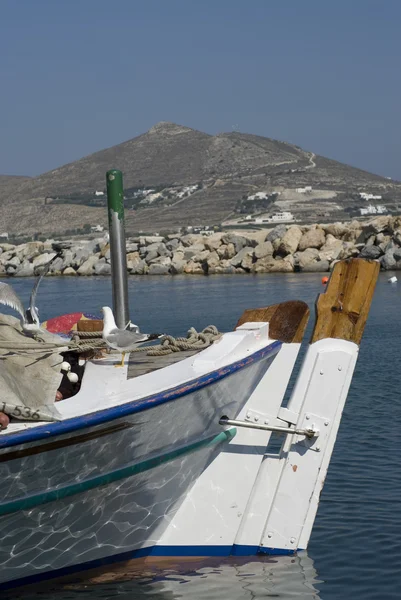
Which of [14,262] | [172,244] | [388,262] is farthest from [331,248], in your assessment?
[14,262]

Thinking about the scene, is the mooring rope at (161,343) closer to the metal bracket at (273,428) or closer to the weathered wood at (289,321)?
the weathered wood at (289,321)

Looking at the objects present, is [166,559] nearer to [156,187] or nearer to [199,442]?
[199,442]

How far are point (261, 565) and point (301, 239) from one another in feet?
140

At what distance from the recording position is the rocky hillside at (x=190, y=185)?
433 feet

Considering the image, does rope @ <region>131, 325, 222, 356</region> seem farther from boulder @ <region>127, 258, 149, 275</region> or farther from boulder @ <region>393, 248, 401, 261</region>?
boulder @ <region>127, 258, 149, 275</region>

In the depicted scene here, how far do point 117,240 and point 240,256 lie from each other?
1621 inches

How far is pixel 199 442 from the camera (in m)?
6.86

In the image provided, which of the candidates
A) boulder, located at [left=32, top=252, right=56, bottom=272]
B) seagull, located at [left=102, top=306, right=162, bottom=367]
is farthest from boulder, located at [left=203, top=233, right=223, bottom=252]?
seagull, located at [left=102, top=306, right=162, bottom=367]

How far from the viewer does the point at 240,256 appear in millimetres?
50375

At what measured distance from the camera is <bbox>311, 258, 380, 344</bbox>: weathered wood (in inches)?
285

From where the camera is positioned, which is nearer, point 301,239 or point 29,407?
point 29,407

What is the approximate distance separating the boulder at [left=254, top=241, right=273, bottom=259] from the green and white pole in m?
Result: 40.2

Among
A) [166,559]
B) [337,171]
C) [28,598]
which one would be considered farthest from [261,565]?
[337,171]

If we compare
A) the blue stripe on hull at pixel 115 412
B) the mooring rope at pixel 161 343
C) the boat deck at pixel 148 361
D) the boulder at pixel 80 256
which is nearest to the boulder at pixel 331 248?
the boulder at pixel 80 256
